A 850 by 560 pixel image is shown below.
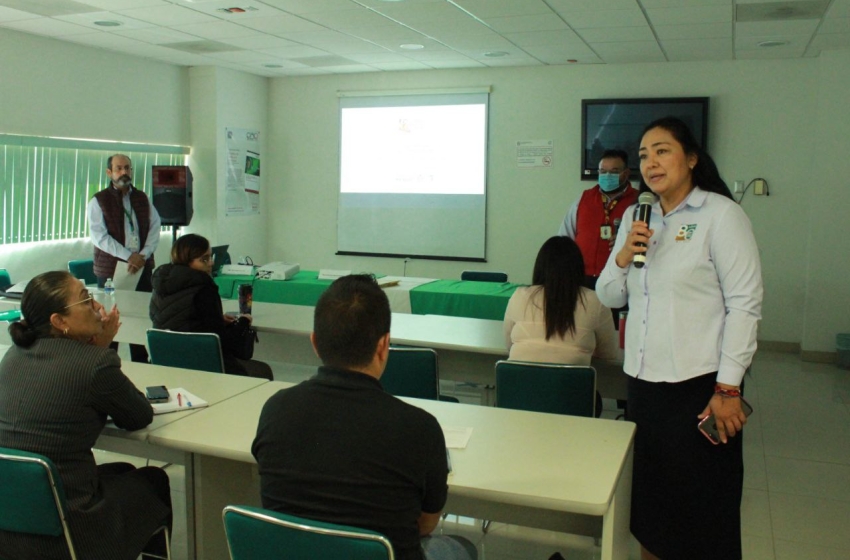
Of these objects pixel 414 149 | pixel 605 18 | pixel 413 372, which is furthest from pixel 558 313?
pixel 414 149

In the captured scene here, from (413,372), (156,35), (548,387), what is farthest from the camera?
(156,35)

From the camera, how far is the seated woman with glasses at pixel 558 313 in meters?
3.12

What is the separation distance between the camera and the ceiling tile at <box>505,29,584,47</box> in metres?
6.22

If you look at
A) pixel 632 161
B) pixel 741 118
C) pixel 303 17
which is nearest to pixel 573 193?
pixel 632 161

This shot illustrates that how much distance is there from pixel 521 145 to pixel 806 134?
2.76m

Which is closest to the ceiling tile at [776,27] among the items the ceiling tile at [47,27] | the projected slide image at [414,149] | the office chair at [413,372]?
the projected slide image at [414,149]

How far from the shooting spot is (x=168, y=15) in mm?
5812

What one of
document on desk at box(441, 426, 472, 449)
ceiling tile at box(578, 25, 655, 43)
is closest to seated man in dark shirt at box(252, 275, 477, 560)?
document on desk at box(441, 426, 472, 449)

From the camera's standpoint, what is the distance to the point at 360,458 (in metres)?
1.52

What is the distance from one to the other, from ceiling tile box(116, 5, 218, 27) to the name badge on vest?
68.1 inches

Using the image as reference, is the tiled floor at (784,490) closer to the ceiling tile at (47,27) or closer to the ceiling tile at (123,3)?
the ceiling tile at (123,3)

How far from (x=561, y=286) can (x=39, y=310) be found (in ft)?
6.35

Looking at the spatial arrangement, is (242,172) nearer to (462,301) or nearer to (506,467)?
Result: (462,301)

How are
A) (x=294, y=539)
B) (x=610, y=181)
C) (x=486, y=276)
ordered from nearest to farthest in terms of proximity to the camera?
(x=294, y=539)
(x=610, y=181)
(x=486, y=276)
